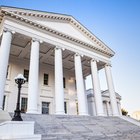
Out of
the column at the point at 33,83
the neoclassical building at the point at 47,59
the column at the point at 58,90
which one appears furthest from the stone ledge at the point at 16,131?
the column at the point at 58,90

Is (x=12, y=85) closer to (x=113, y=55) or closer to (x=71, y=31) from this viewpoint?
(x=71, y=31)

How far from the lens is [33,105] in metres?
13.1

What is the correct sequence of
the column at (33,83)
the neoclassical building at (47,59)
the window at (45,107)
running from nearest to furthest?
the column at (33,83) → the neoclassical building at (47,59) → the window at (45,107)

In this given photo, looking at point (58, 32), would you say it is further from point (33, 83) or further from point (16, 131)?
point (16, 131)

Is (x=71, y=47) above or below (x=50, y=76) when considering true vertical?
above

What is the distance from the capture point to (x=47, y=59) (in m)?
21.6

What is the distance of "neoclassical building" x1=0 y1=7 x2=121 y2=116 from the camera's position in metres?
14.1

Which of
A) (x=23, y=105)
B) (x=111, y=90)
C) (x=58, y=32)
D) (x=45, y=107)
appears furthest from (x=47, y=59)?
(x=111, y=90)

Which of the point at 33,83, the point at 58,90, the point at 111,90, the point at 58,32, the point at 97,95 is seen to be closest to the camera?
the point at 33,83

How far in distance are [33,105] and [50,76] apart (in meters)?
9.62

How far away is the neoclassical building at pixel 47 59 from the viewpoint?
1410cm

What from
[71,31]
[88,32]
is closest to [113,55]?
[88,32]

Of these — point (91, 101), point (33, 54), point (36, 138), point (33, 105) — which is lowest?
point (36, 138)

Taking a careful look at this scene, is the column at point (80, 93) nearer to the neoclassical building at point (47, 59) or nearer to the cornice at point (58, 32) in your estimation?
the neoclassical building at point (47, 59)
